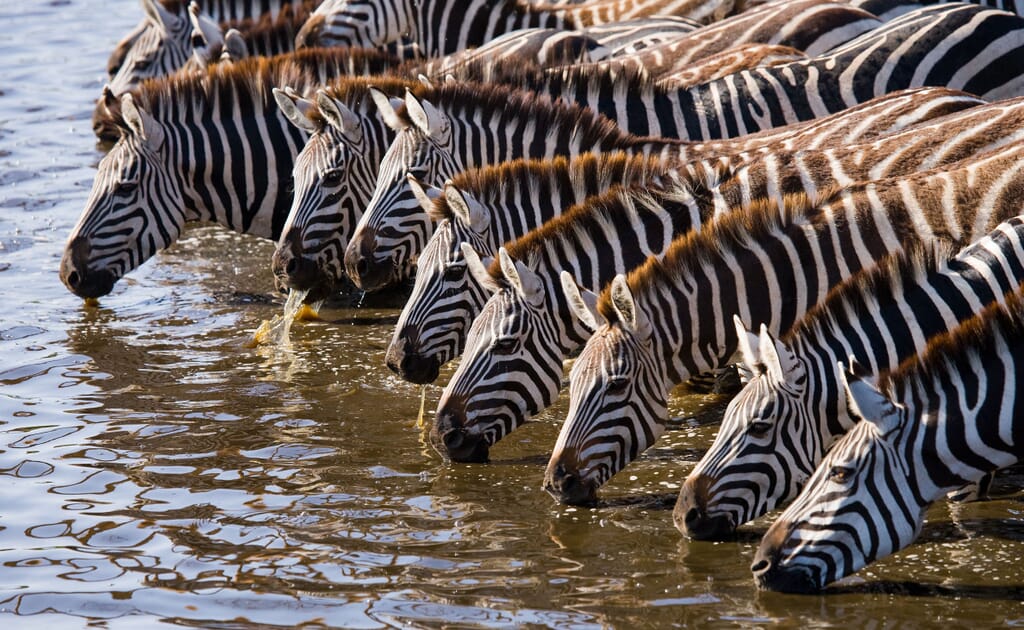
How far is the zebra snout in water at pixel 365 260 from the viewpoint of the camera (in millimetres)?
9812

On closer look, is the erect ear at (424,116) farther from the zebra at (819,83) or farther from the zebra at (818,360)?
the zebra at (818,360)

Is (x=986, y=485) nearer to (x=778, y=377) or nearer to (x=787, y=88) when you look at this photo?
(x=778, y=377)

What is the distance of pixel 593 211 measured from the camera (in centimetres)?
847

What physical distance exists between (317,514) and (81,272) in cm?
466

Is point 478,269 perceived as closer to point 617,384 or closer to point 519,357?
point 519,357

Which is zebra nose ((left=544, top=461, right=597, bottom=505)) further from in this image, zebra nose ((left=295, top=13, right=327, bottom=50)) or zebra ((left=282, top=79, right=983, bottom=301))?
zebra nose ((left=295, top=13, right=327, bottom=50))

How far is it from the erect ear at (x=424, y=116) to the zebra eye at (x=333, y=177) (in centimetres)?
87

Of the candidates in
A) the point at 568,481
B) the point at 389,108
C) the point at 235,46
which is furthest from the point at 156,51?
the point at 568,481

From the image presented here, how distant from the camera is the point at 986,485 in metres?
7.31

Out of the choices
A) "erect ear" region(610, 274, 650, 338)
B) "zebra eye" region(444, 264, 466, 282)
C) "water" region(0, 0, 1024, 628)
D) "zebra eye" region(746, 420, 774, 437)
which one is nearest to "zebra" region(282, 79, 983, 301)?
"water" region(0, 0, 1024, 628)

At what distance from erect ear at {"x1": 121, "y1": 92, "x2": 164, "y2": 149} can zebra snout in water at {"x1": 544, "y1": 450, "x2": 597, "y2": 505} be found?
5.66 meters

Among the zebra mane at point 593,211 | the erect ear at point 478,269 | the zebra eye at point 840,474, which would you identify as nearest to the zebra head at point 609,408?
the erect ear at point 478,269

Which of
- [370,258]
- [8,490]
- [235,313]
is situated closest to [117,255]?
[235,313]

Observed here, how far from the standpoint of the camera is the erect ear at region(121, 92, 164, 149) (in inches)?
453
